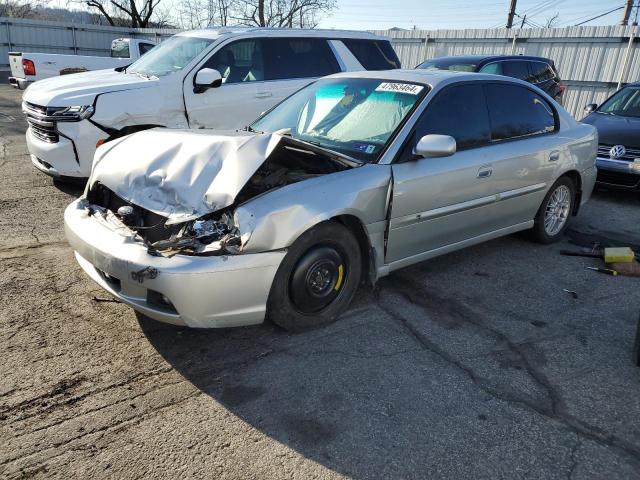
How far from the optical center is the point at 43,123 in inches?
240

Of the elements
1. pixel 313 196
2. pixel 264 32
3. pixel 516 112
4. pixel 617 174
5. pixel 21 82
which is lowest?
pixel 617 174

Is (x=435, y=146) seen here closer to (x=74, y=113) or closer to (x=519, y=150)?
(x=519, y=150)

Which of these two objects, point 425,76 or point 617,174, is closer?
point 425,76

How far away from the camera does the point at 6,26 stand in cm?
2572

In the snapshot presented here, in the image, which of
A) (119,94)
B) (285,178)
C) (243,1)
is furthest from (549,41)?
(243,1)

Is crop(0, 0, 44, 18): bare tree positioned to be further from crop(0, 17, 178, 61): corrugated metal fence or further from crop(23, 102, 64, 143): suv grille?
crop(23, 102, 64, 143): suv grille

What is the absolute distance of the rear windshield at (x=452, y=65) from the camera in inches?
390

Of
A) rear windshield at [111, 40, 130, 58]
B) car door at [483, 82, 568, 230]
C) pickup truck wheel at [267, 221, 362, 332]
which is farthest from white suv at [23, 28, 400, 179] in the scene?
rear windshield at [111, 40, 130, 58]

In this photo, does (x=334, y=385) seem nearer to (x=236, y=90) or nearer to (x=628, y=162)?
(x=236, y=90)

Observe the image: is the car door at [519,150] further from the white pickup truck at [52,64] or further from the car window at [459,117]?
the white pickup truck at [52,64]

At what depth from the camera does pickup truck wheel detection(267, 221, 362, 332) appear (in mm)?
3291

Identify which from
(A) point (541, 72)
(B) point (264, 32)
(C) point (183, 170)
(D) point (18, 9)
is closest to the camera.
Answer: (C) point (183, 170)

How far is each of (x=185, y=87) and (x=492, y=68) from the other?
6299 millimetres

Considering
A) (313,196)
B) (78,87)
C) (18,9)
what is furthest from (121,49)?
(18,9)
